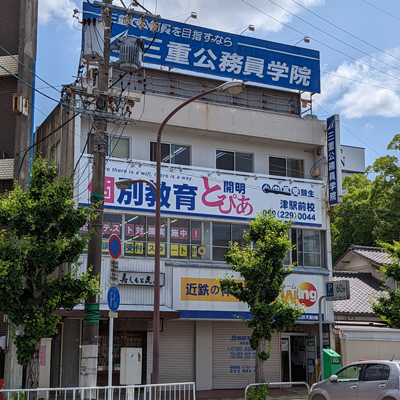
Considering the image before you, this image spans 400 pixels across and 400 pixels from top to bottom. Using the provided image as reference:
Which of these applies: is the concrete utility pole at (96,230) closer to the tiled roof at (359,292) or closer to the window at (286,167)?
the window at (286,167)

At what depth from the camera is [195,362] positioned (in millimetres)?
23750

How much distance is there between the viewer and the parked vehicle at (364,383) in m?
13.5

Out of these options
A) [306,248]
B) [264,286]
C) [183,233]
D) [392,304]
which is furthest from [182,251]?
[392,304]

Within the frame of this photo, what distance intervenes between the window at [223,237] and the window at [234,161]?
9.48 feet

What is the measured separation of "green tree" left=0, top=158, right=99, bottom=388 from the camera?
1262cm

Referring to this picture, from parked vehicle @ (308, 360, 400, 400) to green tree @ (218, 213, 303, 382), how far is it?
328 cm

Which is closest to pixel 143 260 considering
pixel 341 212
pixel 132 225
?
pixel 132 225

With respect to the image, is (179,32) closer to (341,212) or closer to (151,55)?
(151,55)

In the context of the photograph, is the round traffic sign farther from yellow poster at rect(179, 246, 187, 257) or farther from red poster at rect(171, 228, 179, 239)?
yellow poster at rect(179, 246, 187, 257)

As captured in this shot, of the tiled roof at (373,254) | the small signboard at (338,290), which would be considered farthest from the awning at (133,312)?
the tiled roof at (373,254)

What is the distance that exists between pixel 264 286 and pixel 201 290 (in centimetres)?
489

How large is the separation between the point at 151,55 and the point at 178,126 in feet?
10.9

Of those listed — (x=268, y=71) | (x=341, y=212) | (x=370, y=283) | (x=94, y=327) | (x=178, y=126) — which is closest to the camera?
(x=94, y=327)

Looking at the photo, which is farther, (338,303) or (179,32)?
(338,303)
